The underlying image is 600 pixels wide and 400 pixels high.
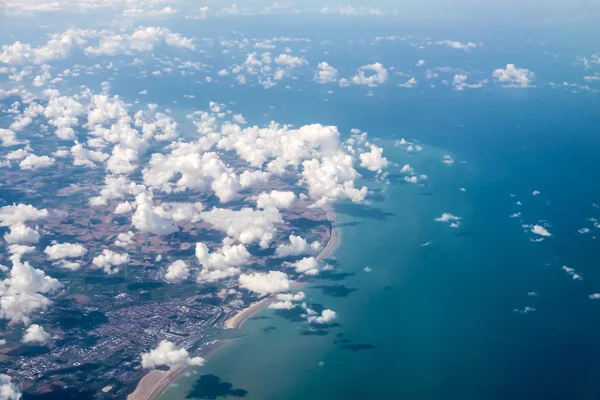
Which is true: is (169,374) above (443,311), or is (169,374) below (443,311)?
below

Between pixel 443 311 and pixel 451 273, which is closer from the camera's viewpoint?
pixel 443 311

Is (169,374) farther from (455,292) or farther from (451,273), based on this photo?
(451,273)

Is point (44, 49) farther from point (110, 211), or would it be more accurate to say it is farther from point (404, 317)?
point (404, 317)

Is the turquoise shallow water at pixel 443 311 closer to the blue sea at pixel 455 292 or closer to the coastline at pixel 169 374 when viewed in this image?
the blue sea at pixel 455 292

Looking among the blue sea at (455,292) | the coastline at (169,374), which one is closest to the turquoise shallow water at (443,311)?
the blue sea at (455,292)

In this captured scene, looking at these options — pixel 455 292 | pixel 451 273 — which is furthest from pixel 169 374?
pixel 451 273

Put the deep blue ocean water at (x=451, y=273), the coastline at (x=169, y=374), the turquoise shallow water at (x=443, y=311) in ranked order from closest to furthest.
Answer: the coastline at (x=169, y=374), the turquoise shallow water at (x=443, y=311), the deep blue ocean water at (x=451, y=273)

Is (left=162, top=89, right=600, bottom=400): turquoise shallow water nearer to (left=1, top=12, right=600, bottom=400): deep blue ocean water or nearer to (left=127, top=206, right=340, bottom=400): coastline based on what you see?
(left=1, top=12, right=600, bottom=400): deep blue ocean water

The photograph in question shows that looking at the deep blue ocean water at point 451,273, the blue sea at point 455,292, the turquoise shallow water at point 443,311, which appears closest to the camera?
the turquoise shallow water at point 443,311

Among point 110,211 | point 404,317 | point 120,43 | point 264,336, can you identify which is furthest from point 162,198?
point 120,43
